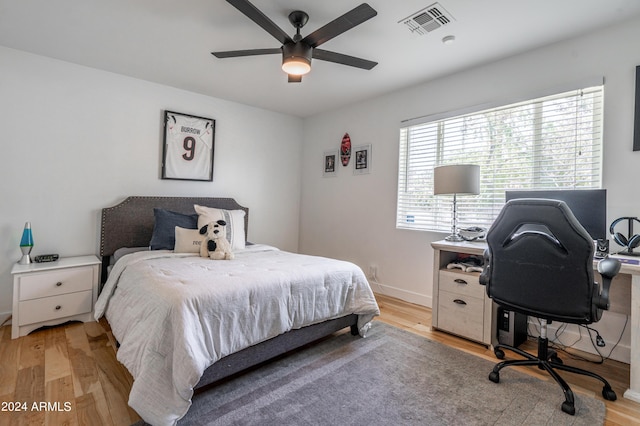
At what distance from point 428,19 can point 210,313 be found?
7.92 feet

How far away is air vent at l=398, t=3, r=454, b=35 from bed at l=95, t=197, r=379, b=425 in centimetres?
189

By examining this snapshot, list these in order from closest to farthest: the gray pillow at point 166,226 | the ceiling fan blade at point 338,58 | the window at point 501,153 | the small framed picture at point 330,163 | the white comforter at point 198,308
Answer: the white comforter at point 198,308 → the ceiling fan blade at point 338,58 → the window at point 501,153 → the gray pillow at point 166,226 → the small framed picture at point 330,163

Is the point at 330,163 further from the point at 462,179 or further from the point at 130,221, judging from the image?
the point at 130,221

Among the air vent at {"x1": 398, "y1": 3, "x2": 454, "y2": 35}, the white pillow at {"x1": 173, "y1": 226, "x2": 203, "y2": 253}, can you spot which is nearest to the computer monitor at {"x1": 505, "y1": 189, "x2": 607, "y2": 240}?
the air vent at {"x1": 398, "y1": 3, "x2": 454, "y2": 35}

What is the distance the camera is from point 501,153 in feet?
9.30

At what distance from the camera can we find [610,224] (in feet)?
7.40

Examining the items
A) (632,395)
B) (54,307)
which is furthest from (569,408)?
(54,307)

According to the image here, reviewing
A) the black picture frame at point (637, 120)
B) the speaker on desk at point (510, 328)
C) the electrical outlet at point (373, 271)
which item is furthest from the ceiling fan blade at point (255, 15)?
the electrical outlet at point (373, 271)

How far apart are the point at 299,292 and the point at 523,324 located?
1.91 meters

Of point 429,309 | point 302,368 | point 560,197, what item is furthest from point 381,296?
point 560,197

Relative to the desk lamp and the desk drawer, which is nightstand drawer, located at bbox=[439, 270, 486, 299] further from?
the desk lamp

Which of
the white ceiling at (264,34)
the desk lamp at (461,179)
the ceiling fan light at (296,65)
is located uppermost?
the white ceiling at (264,34)

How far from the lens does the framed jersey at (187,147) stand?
353 centimetres

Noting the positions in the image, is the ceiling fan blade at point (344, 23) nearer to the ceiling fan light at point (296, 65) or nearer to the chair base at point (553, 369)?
the ceiling fan light at point (296, 65)
